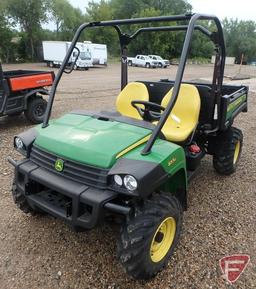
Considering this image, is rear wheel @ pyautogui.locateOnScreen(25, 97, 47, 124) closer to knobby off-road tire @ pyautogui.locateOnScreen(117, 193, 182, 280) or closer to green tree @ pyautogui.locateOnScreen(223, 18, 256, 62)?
knobby off-road tire @ pyautogui.locateOnScreen(117, 193, 182, 280)

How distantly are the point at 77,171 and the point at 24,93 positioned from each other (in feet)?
14.3

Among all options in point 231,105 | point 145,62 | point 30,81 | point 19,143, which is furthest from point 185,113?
point 145,62

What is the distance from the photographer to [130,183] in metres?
1.87

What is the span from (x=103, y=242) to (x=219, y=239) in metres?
1.01

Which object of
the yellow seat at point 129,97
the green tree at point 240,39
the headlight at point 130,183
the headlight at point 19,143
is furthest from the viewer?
the green tree at point 240,39

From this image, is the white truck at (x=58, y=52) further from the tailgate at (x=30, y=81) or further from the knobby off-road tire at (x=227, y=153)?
the knobby off-road tire at (x=227, y=153)

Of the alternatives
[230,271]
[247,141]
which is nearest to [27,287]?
[230,271]

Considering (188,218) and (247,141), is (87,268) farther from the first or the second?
(247,141)

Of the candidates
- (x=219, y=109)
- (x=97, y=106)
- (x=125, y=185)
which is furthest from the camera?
(x=97, y=106)

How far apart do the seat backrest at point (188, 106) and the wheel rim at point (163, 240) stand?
123 cm

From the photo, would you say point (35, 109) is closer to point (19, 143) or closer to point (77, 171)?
point (19, 143)

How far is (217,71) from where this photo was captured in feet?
10.0

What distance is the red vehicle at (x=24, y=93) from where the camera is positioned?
550 cm

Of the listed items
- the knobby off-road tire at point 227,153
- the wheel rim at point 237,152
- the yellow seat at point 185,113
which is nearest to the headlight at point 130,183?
the yellow seat at point 185,113
